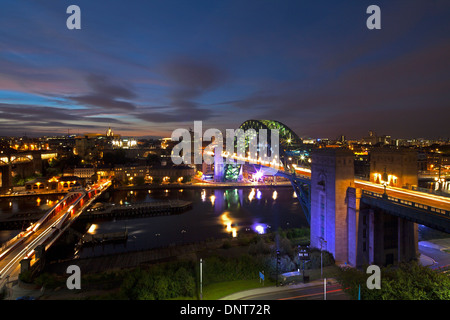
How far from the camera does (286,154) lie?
3275cm

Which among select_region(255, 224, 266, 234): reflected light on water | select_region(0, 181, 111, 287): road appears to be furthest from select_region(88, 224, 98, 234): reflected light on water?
select_region(255, 224, 266, 234): reflected light on water

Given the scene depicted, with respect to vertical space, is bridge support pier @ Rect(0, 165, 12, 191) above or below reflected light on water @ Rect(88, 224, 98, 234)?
above

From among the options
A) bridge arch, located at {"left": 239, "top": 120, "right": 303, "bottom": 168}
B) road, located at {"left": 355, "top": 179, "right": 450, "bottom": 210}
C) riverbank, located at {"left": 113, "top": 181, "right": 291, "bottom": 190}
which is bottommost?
riverbank, located at {"left": 113, "top": 181, "right": 291, "bottom": 190}

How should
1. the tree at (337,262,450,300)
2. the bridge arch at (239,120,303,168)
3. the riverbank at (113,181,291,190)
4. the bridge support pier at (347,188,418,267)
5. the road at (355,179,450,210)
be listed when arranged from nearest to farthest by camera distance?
the tree at (337,262,450,300)
the road at (355,179,450,210)
the bridge support pier at (347,188,418,267)
the bridge arch at (239,120,303,168)
the riverbank at (113,181,291,190)

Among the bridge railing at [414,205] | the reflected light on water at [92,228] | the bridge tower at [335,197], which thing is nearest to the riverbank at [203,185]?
the reflected light on water at [92,228]

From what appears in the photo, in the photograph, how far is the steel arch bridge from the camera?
20062mm

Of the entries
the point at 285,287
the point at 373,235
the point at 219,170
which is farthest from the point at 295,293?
the point at 219,170

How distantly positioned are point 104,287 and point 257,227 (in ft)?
51.7

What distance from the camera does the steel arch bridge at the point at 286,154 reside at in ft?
65.8

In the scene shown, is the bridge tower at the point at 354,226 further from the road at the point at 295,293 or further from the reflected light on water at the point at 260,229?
the reflected light on water at the point at 260,229

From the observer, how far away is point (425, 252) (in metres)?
15.8

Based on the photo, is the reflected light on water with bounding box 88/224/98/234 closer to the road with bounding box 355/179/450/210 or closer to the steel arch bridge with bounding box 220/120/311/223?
the steel arch bridge with bounding box 220/120/311/223
